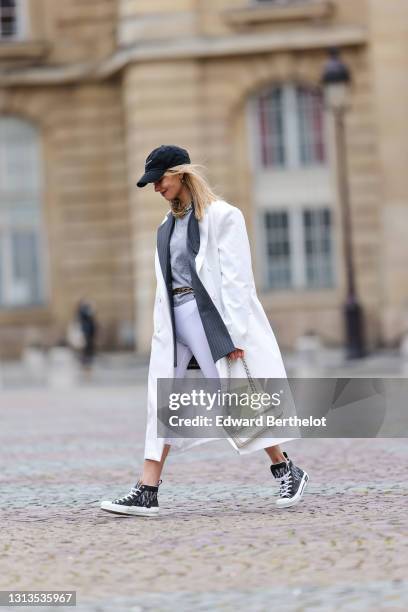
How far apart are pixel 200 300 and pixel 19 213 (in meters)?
24.8

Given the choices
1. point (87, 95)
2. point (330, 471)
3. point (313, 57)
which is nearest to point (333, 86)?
point (313, 57)

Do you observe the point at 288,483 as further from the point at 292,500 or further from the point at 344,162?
the point at 344,162

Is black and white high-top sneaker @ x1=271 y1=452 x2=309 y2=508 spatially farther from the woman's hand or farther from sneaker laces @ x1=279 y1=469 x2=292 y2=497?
the woman's hand

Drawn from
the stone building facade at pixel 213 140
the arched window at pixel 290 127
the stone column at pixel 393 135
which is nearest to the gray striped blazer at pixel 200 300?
the stone building facade at pixel 213 140

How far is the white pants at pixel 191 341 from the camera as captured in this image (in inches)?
303

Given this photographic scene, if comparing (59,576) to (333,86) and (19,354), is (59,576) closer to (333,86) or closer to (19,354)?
(333,86)

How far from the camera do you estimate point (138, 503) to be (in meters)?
7.81

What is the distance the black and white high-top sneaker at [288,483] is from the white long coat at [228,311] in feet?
1.05

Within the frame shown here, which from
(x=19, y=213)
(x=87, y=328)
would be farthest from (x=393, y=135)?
(x=19, y=213)

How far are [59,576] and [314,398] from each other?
9.09 ft

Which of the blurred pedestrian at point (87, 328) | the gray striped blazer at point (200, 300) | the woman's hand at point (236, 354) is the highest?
the gray striped blazer at point (200, 300)

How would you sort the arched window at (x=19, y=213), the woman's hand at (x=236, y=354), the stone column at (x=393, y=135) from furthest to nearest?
the arched window at (x=19, y=213) → the stone column at (x=393, y=135) → the woman's hand at (x=236, y=354)

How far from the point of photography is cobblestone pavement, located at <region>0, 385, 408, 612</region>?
19.1 ft

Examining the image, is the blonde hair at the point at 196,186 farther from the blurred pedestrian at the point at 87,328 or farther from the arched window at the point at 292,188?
the arched window at the point at 292,188
